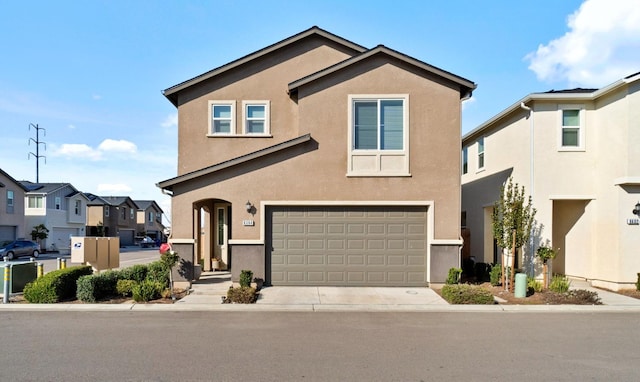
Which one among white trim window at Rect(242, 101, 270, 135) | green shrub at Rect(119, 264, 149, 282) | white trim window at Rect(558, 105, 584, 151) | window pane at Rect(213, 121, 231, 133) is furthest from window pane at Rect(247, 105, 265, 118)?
white trim window at Rect(558, 105, 584, 151)

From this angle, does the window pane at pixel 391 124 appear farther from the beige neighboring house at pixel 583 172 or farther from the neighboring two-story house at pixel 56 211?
the neighboring two-story house at pixel 56 211

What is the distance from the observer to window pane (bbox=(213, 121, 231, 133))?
50.2ft

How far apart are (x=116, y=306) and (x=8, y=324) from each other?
2.22 m

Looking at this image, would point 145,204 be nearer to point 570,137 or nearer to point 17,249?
point 17,249

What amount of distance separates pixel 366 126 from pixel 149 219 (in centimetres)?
5818

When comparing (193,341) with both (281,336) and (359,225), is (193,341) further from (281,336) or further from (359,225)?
(359,225)

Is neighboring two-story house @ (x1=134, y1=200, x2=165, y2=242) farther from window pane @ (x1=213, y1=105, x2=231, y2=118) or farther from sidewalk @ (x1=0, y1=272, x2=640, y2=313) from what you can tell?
sidewalk @ (x1=0, y1=272, x2=640, y2=313)

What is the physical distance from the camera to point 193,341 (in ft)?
23.9

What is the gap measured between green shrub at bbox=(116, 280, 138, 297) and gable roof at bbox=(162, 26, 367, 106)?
7353mm

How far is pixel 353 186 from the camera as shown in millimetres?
12820

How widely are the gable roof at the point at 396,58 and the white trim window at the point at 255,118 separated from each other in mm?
2625

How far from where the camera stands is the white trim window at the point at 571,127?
13578mm

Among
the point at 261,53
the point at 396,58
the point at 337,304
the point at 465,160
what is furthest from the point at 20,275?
the point at 465,160

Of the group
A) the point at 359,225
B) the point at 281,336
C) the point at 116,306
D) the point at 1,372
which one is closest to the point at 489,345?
the point at 281,336
